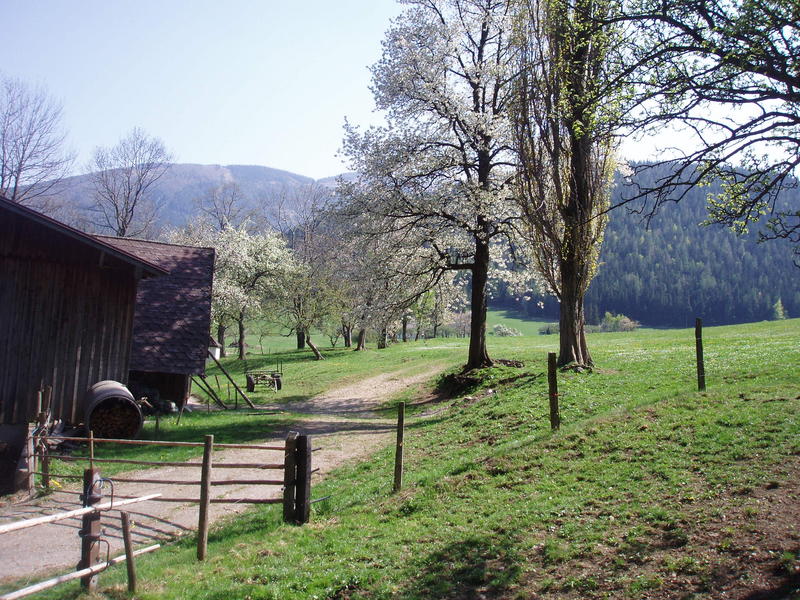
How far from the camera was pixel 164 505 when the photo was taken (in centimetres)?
1141

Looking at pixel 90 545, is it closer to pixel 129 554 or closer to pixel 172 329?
pixel 129 554

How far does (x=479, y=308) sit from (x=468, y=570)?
56.8 ft

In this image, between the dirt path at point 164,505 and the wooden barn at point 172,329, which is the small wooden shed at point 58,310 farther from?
the dirt path at point 164,505

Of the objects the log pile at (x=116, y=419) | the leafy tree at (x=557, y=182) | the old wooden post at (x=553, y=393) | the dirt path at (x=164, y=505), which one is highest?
the leafy tree at (x=557, y=182)

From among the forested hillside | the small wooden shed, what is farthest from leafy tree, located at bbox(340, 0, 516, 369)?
the forested hillside

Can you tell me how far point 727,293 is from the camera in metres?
135

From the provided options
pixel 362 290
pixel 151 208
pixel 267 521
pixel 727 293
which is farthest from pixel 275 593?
pixel 727 293

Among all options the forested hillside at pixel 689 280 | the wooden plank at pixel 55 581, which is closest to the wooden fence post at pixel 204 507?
the wooden plank at pixel 55 581

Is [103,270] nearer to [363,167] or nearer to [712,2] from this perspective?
[363,167]

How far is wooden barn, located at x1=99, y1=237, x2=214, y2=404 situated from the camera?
826 inches

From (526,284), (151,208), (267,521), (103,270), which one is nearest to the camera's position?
(267,521)

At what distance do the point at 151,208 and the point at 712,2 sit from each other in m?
56.2

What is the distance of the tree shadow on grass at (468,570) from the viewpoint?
679 cm

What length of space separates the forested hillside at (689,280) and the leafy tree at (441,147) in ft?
358
